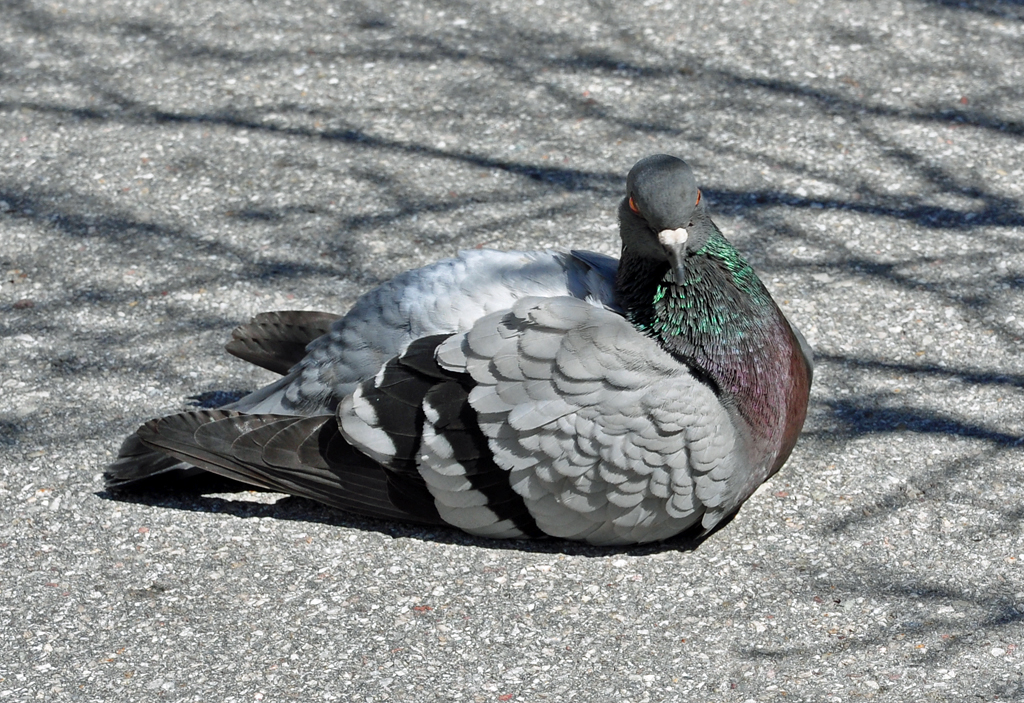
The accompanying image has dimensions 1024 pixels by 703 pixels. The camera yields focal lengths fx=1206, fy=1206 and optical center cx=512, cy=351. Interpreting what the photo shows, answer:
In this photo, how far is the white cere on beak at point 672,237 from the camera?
3.84m

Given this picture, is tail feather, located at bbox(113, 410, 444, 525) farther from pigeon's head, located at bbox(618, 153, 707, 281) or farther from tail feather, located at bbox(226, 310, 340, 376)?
pigeon's head, located at bbox(618, 153, 707, 281)

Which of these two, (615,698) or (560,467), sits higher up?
(560,467)

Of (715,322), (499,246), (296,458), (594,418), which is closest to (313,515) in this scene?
(296,458)

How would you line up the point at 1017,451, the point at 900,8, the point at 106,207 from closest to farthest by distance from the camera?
1. the point at 1017,451
2. the point at 106,207
3. the point at 900,8

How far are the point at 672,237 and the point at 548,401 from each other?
656 mm

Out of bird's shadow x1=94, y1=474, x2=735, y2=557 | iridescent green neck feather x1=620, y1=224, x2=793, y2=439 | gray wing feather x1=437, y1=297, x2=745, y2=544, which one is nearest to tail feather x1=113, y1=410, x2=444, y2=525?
bird's shadow x1=94, y1=474, x2=735, y2=557

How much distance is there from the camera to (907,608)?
148 inches

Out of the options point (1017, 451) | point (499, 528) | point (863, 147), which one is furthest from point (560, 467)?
point (863, 147)

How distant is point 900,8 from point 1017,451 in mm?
3573

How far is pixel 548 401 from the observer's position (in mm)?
3795

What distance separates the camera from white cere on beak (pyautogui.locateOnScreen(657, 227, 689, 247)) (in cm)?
384

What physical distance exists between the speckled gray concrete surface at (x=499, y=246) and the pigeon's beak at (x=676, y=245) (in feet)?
3.13

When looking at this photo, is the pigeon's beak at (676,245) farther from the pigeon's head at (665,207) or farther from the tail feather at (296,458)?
the tail feather at (296,458)

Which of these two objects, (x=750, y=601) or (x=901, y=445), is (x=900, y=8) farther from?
(x=750, y=601)
